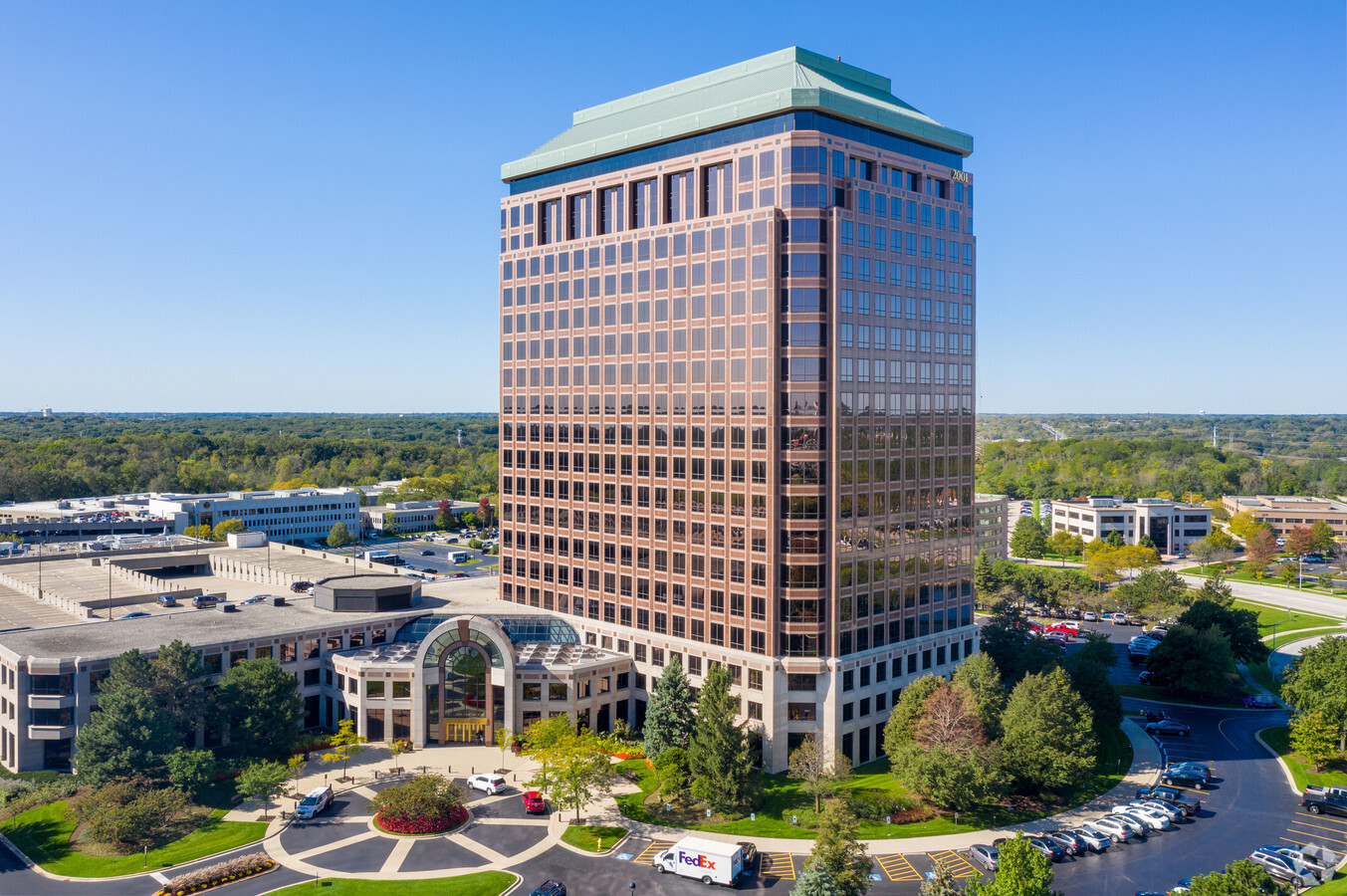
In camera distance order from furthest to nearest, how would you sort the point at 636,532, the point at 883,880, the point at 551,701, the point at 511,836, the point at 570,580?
the point at 570,580
the point at 636,532
the point at 551,701
the point at 511,836
the point at 883,880

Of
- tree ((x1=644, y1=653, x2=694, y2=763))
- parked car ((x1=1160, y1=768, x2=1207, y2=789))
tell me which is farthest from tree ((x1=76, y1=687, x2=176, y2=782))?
parked car ((x1=1160, y1=768, x2=1207, y2=789))

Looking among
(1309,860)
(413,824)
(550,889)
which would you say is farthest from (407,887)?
(1309,860)

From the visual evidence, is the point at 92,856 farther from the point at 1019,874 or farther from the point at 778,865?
the point at 1019,874

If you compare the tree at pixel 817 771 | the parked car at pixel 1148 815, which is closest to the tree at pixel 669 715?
the tree at pixel 817 771

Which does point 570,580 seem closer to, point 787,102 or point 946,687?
point 946,687

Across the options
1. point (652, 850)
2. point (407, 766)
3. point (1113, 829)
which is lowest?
point (652, 850)

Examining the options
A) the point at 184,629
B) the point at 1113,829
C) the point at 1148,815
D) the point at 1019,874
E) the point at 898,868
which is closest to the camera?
the point at 1019,874

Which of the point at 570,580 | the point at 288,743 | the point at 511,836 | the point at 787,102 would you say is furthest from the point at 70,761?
the point at 787,102

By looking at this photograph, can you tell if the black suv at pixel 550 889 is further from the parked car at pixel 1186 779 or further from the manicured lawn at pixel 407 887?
the parked car at pixel 1186 779
